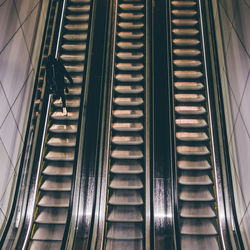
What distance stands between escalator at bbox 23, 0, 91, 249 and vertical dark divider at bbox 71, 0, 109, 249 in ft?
0.84

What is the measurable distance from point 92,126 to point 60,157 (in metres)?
0.92

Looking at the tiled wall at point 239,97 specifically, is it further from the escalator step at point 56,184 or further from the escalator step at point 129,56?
the escalator step at point 56,184

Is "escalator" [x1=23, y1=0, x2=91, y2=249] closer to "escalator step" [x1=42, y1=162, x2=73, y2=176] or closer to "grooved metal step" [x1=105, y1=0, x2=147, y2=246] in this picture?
"escalator step" [x1=42, y1=162, x2=73, y2=176]

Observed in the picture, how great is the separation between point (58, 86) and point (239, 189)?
3807 mm

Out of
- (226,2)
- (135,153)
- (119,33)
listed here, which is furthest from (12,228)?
(226,2)

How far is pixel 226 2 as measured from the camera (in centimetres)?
581

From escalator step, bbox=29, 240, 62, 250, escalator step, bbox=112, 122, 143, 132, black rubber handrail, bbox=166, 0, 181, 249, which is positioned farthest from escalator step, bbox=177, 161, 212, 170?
escalator step, bbox=29, 240, 62, 250

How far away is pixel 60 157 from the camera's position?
18.3ft

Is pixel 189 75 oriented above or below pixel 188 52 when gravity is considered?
below

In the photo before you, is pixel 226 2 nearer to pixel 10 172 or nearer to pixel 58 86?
pixel 58 86

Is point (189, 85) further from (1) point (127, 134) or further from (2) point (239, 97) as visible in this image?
(1) point (127, 134)

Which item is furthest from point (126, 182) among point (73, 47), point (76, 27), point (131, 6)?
point (131, 6)

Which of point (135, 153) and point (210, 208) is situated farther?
point (135, 153)

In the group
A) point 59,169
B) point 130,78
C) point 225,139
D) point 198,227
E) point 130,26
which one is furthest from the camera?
point 130,26
